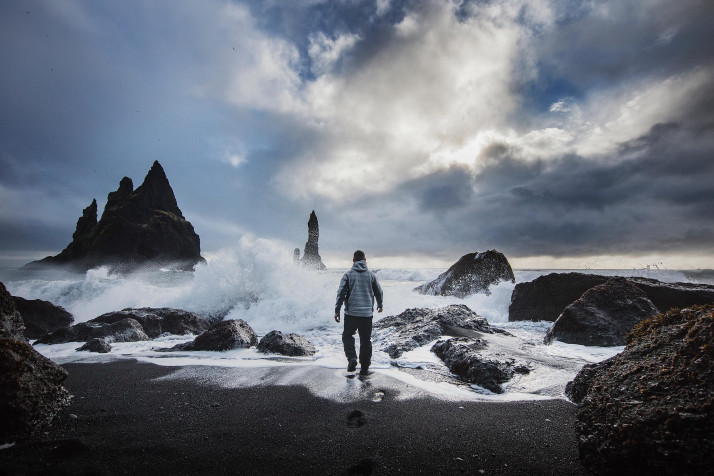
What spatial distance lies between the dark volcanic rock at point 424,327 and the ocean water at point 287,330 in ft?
1.09

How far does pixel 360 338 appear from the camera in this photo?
18.2 feet

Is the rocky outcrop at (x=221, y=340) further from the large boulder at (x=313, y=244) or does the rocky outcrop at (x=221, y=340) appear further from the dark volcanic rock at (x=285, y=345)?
the large boulder at (x=313, y=244)

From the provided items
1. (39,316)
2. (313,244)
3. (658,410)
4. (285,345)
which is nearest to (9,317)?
(285,345)

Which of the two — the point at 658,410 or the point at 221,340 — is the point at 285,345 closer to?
the point at 221,340

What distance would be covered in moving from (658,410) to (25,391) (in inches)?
208

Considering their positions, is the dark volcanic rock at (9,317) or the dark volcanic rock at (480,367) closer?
the dark volcanic rock at (9,317)

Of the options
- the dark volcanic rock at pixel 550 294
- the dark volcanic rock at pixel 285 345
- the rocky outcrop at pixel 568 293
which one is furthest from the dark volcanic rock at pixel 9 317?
the dark volcanic rock at pixel 550 294

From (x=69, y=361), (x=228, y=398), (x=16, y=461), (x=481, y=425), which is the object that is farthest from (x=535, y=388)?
(x=69, y=361)

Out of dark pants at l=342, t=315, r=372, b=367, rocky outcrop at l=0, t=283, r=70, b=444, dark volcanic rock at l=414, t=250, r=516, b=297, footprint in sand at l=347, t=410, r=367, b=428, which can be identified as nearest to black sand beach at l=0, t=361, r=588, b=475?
footprint in sand at l=347, t=410, r=367, b=428

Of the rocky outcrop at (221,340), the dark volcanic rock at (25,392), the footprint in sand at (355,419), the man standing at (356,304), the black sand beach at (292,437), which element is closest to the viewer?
the black sand beach at (292,437)

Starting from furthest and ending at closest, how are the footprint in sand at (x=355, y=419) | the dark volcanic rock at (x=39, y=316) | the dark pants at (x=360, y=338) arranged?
the dark volcanic rock at (x=39, y=316) < the dark pants at (x=360, y=338) < the footprint in sand at (x=355, y=419)

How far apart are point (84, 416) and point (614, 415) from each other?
5011 millimetres

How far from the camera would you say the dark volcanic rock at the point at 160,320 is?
32.6ft

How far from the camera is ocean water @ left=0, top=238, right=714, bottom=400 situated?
15.1 feet
